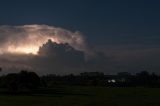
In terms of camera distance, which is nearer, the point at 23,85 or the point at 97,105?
the point at 97,105

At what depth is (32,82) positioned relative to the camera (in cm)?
12825

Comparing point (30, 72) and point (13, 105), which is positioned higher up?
point (30, 72)

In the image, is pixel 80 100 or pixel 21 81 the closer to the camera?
pixel 80 100

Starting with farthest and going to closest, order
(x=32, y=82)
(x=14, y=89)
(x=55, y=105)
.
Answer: (x=32, y=82) → (x=14, y=89) → (x=55, y=105)

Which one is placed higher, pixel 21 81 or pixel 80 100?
pixel 21 81

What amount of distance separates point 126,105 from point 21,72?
75079mm

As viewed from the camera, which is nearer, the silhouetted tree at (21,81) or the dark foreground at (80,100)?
the dark foreground at (80,100)

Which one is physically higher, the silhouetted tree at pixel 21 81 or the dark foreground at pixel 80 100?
the silhouetted tree at pixel 21 81

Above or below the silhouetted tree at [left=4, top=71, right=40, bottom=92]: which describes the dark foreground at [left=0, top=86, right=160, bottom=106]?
below

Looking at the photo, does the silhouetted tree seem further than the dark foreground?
Yes

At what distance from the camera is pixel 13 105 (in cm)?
6053

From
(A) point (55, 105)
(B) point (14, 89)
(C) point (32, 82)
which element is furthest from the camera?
(C) point (32, 82)

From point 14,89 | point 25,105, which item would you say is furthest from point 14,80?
point 25,105

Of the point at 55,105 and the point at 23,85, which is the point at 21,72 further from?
the point at 55,105
